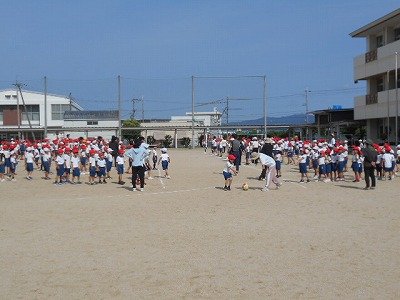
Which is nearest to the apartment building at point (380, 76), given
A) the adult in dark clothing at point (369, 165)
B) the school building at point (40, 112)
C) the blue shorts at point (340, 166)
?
the blue shorts at point (340, 166)

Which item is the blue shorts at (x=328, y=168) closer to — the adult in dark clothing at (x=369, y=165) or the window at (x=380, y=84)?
the adult in dark clothing at (x=369, y=165)

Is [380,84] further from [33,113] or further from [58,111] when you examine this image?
[33,113]

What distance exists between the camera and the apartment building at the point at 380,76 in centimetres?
2887

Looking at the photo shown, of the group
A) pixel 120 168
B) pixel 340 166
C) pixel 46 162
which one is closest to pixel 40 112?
pixel 46 162

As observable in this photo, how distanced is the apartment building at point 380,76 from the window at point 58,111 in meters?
33.0

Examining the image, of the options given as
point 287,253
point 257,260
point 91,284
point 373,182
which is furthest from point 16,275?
point 373,182

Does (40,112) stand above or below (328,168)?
above

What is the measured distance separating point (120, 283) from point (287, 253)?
2.68m

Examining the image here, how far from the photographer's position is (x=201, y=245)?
7.55 meters

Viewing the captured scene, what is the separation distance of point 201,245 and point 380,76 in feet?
94.0

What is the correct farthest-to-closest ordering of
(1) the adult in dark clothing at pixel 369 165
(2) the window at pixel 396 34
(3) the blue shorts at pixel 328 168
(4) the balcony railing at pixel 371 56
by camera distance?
(4) the balcony railing at pixel 371 56, (2) the window at pixel 396 34, (3) the blue shorts at pixel 328 168, (1) the adult in dark clothing at pixel 369 165

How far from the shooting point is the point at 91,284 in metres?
5.62

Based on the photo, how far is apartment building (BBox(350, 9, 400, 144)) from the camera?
94.7ft

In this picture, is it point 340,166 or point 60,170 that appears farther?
point 340,166
